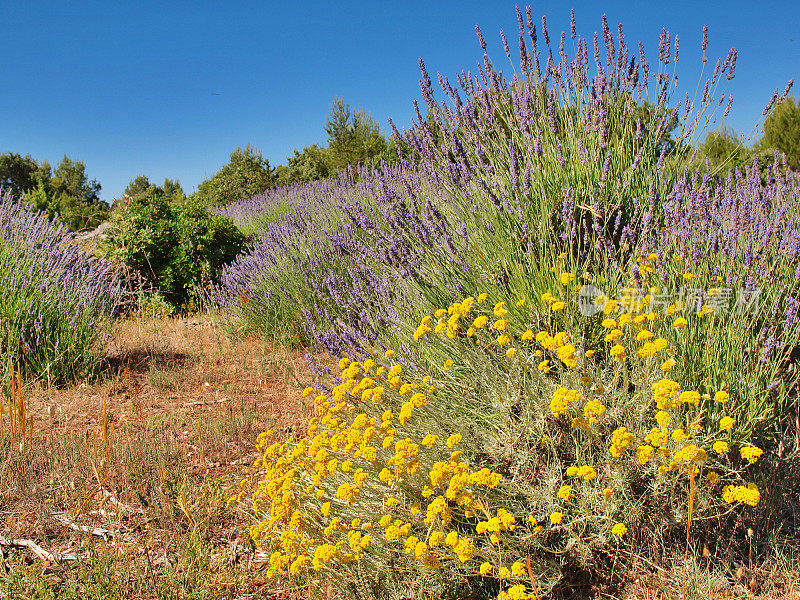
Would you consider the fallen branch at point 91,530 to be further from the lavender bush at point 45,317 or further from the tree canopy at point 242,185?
the tree canopy at point 242,185

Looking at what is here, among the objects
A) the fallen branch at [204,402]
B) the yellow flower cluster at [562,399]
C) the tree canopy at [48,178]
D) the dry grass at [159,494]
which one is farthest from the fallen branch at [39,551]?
the tree canopy at [48,178]

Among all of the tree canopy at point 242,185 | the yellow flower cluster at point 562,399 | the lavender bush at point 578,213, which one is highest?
the tree canopy at point 242,185

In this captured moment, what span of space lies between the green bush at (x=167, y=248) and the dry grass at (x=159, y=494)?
103 inches

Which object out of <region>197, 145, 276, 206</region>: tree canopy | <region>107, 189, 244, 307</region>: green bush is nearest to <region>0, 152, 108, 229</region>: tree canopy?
<region>197, 145, 276, 206</region>: tree canopy

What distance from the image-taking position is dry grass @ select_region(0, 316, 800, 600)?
6.23 ft

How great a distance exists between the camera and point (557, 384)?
2.06 meters

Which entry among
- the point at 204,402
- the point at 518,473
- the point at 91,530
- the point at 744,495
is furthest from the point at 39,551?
the point at 744,495

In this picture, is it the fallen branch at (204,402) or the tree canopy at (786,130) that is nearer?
the fallen branch at (204,402)

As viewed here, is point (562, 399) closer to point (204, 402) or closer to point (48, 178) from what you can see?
point (204, 402)

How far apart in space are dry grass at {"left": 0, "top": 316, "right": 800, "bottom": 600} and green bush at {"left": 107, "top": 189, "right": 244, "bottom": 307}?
8.57 feet

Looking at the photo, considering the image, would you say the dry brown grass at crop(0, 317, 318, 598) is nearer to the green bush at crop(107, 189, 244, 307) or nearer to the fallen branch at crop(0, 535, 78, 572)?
the fallen branch at crop(0, 535, 78, 572)

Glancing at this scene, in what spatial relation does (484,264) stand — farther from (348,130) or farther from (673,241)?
(348,130)

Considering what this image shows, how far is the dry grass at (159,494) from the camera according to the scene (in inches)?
74.7

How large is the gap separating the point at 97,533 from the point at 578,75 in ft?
11.5
